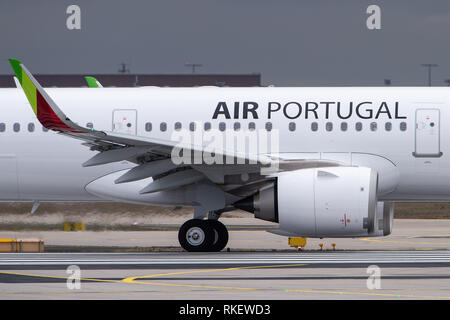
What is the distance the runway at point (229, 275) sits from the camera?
1454 cm

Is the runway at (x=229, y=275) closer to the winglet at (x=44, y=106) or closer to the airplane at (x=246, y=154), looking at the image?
the airplane at (x=246, y=154)

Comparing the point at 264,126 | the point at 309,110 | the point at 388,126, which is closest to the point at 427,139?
the point at 388,126

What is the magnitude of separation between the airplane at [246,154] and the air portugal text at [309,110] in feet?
0.08

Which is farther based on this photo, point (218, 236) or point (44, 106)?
point (218, 236)

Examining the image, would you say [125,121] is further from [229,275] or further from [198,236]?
[229,275]

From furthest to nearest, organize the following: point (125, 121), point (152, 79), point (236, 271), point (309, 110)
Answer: point (152, 79) → point (125, 121) → point (309, 110) → point (236, 271)

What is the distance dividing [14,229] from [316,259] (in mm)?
12446

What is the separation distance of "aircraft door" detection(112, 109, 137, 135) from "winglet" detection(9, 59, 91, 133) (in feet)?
11.5

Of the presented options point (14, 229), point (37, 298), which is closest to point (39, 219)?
point (14, 229)

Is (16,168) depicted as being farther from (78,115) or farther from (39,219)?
(39,219)

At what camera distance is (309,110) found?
912 inches

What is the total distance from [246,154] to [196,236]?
2498mm

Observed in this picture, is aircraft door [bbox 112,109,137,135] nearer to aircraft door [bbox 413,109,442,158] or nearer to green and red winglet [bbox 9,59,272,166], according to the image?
green and red winglet [bbox 9,59,272,166]

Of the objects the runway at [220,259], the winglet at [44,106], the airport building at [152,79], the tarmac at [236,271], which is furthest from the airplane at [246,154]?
the airport building at [152,79]
